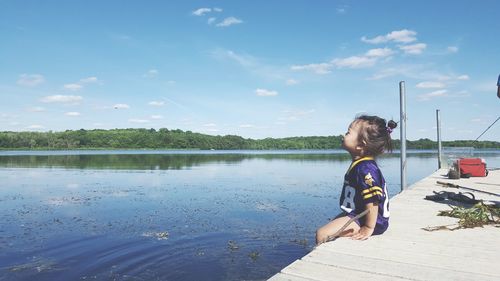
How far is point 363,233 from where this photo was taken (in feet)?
14.7

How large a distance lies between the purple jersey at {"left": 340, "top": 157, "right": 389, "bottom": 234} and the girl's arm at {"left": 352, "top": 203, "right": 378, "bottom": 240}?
67 mm

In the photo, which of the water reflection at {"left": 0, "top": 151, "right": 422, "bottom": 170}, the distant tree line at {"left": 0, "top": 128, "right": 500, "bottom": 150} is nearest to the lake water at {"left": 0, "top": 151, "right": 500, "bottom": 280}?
the water reflection at {"left": 0, "top": 151, "right": 422, "bottom": 170}

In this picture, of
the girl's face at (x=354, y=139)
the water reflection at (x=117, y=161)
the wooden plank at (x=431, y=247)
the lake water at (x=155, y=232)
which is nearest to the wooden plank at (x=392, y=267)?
the wooden plank at (x=431, y=247)

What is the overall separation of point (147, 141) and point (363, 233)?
135020 millimetres

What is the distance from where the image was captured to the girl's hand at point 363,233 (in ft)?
14.5

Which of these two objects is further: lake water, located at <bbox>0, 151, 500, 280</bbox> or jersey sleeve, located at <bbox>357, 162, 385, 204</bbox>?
lake water, located at <bbox>0, 151, 500, 280</bbox>

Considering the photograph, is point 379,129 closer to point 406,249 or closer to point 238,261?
point 406,249

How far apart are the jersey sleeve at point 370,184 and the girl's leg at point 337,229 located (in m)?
0.45

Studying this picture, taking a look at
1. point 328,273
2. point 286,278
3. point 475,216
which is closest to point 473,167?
point 475,216

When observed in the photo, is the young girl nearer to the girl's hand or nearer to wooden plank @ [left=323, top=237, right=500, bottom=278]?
the girl's hand

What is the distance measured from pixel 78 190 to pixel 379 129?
1741 centimetres

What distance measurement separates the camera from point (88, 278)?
659cm

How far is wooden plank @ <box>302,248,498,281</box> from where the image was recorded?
339 centimetres

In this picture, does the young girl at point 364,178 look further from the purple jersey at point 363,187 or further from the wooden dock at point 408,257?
the wooden dock at point 408,257
